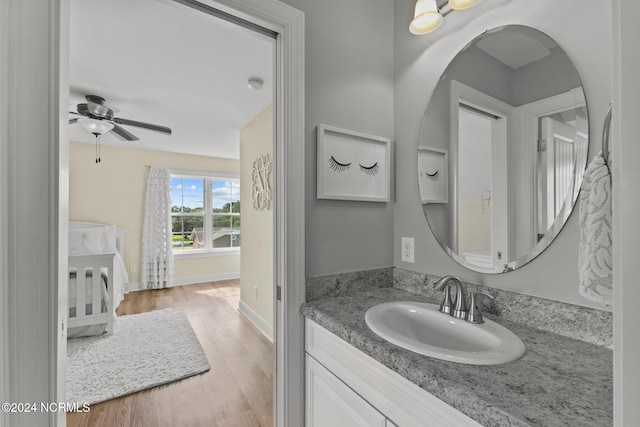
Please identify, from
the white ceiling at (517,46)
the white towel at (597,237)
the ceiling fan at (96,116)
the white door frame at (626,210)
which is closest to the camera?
the white door frame at (626,210)

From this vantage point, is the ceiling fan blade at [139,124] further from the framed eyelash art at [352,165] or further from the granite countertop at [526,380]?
the granite countertop at [526,380]

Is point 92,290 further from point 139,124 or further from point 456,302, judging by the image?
point 456,302

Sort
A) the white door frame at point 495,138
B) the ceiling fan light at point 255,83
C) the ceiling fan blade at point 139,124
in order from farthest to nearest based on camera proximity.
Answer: the ceiling fan blade at point 139,124 → the ceiling fan light at point 255,83 → the white door frame at point 495,138

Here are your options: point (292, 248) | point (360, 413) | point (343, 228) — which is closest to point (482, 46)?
point (343, 228)

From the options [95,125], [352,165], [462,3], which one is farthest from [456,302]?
[95,125]

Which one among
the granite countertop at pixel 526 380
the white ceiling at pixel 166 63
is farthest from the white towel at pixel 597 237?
the white ceiling at pixel 166 63

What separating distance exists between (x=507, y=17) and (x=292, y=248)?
47.7 inches

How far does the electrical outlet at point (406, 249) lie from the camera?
1.38 m

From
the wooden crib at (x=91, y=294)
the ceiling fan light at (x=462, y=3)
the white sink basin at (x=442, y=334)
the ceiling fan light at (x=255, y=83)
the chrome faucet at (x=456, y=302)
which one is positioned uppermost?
the ceiling fan light at (x=255, y=83)

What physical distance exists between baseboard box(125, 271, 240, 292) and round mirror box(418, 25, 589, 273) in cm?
495

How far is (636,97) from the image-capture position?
30 centimetres

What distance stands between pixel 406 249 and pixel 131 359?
2.48 meters

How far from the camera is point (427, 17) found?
3.80 ft

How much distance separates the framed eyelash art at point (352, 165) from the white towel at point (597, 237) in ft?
2.64
